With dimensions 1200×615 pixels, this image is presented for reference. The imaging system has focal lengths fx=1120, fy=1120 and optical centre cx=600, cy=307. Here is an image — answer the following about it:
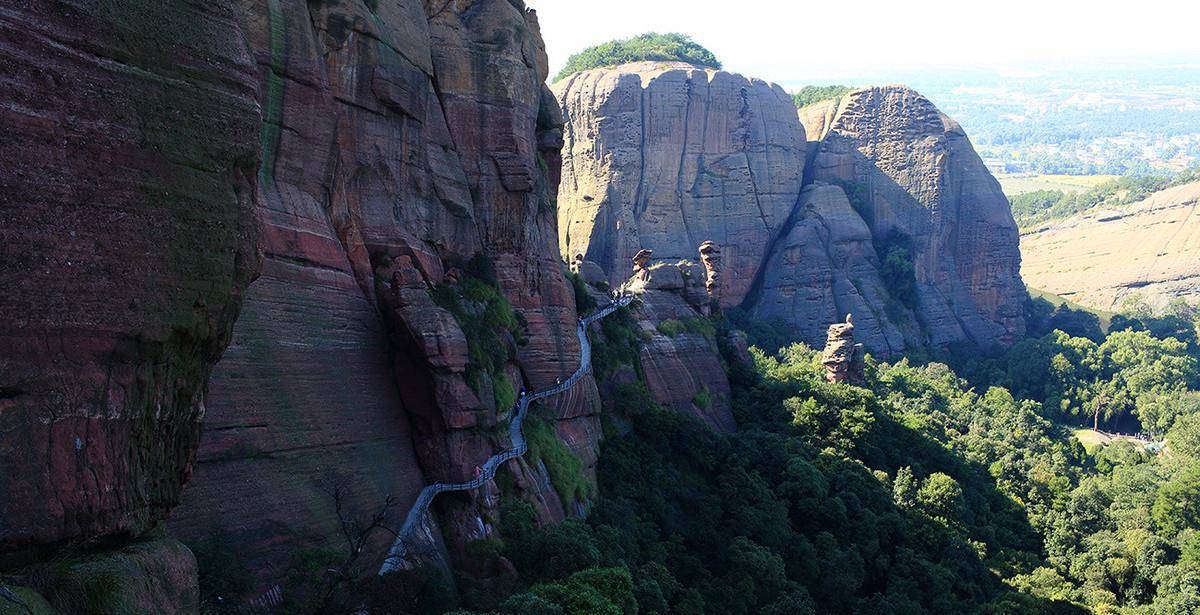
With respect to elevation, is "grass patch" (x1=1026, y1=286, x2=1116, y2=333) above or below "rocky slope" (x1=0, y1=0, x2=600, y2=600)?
below

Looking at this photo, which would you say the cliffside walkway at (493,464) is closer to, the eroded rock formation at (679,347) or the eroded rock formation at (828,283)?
the eroded rock formation at (679,347)

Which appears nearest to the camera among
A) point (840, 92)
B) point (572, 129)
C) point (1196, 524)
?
point (1196, 524)

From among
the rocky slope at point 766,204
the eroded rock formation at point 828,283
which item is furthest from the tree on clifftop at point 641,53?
the eroded rock formation at point 828,283

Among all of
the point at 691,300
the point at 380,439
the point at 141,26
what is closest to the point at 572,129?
the point at 691,300

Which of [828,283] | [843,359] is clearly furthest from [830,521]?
[828,283]

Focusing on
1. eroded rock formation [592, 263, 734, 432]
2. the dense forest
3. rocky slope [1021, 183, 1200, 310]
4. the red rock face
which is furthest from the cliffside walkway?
rocky slope [1021, 183, 1200, 310]

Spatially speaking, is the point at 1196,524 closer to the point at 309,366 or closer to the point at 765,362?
the point at 765,362

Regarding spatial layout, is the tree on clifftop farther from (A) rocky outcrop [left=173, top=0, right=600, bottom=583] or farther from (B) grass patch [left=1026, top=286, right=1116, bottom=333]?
(A) rocky outcrop [left=173, top=0, right=600, bottom=583]
